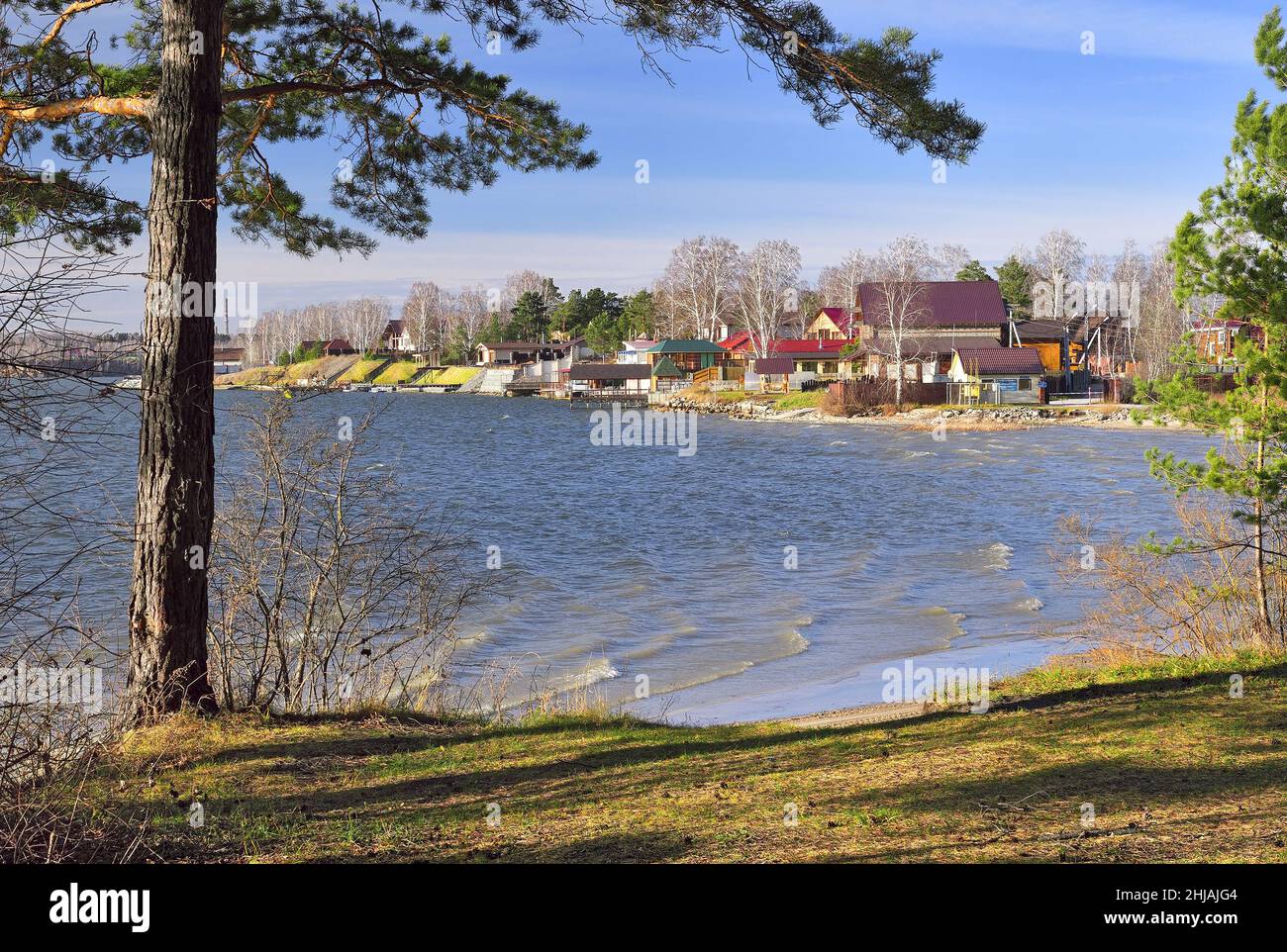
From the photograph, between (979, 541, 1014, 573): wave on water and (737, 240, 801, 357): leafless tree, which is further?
(737, 240, 801, 357): leafless tree

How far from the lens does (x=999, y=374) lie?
8219 cm

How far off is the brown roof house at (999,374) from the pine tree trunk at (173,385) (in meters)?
78.1

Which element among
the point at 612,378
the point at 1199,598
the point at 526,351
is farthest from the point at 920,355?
the point at 526,351

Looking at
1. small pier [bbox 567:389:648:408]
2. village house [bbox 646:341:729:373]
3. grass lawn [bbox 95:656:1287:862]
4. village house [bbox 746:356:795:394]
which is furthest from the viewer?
small pier [bbox 567:389:648:408]

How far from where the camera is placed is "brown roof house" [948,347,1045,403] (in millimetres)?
81438

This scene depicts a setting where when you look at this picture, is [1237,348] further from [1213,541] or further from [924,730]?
[924,730]

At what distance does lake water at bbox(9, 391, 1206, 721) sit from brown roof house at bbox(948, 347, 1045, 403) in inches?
648

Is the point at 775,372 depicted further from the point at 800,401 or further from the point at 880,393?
the point at 880,393

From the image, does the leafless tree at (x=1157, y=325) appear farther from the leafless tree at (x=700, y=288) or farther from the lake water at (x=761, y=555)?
the leafless tree at (x=700, y=288)

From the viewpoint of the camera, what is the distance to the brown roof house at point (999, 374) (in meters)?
81.4

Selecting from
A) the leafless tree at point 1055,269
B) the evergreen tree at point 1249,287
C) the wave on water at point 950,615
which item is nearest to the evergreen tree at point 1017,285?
the leafless tree at point 1055,269

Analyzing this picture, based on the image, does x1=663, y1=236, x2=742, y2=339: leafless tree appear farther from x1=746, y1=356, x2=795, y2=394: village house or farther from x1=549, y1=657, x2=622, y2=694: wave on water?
x1=549, y1=657, x2=622, y2=694: wave on water

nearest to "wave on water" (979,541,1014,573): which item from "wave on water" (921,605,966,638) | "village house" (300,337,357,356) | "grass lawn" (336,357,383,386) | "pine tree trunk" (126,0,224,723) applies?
"wave on water" (921,605,966,638)

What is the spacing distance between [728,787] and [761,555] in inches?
849
